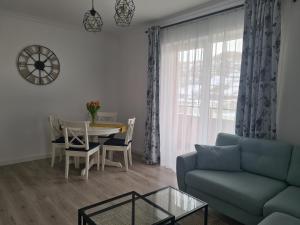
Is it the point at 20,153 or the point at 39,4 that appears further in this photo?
the point at 20,153

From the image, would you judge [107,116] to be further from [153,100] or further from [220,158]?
[220,158]

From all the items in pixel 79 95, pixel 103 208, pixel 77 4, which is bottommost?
pixel 103 208

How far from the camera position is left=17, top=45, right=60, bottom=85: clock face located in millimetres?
3943

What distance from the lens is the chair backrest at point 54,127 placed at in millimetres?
3824

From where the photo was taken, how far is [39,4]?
3.36 metres

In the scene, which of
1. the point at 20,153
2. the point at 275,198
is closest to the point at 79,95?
the point at 20,153

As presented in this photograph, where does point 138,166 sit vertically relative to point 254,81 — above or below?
below

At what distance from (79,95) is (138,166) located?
2013 millimetres

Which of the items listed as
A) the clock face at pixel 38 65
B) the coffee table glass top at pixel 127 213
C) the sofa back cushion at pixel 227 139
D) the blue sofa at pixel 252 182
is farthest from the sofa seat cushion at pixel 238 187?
the clock face at pixel 38 65

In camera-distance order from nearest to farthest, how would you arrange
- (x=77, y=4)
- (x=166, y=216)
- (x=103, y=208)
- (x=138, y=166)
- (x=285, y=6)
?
1. (x=166, y=216)
2. (x=103, y=208)
3. (x=285, y=6)
4. (x=77, y=4)
5. (x=138, y=166)

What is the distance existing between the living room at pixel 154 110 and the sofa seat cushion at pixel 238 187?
1cm

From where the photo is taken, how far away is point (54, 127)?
3928 millimetres

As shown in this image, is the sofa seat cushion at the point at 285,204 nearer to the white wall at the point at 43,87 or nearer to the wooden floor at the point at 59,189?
the wooden floor at the point at 59,189

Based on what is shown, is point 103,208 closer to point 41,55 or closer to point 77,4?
point 77,4
